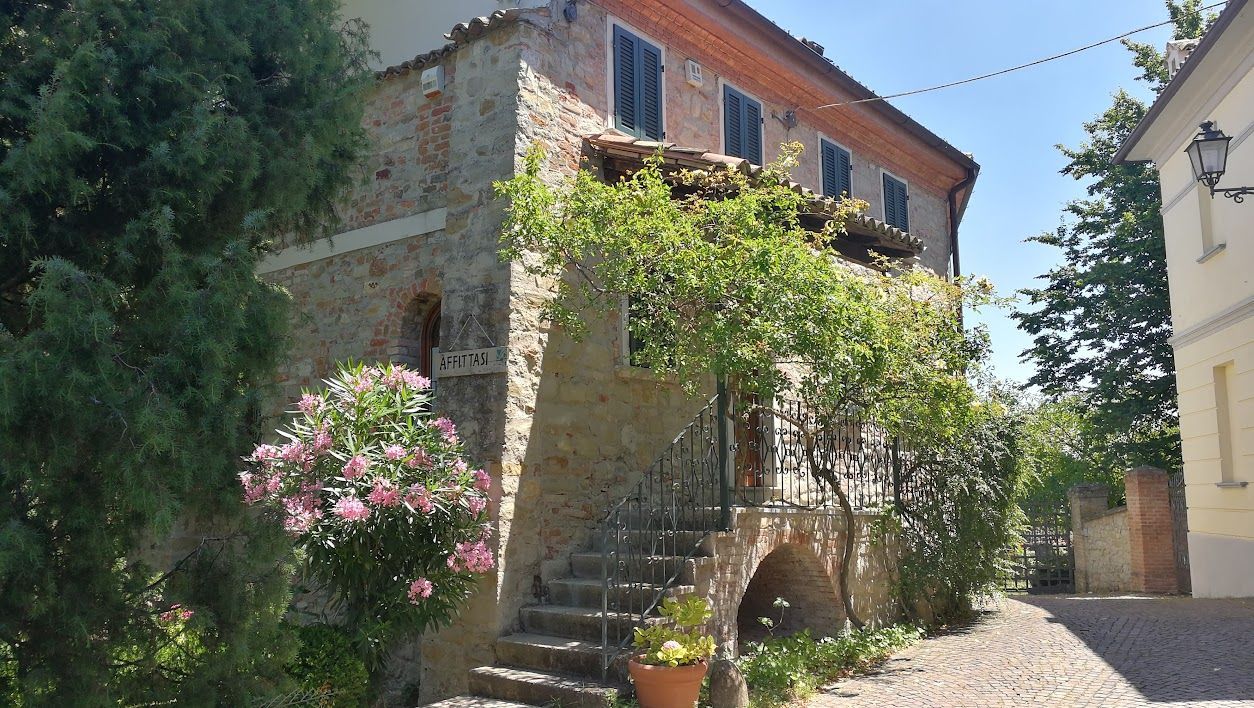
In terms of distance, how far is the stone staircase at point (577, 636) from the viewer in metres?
6.26

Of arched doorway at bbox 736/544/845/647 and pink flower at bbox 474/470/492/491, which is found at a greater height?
pink flower at bbox 474/470/492/491

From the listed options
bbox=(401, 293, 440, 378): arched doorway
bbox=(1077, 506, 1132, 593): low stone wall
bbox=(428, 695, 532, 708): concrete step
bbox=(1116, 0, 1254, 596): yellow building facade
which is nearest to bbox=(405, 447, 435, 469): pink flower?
bbox=(428, 695, 532, 708): concrete step

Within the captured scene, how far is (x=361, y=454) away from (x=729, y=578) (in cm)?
310

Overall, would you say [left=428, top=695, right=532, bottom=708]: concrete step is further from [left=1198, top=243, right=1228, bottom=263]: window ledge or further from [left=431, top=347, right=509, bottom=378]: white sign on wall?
[left=1198, top=243, right=1228, bottom=263]: window ledge

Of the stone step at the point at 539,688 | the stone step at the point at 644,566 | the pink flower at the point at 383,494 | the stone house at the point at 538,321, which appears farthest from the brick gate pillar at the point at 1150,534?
the pink flower at the point at 383,494

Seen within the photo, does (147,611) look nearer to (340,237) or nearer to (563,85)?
(340,237)

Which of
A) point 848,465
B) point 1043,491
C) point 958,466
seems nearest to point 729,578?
point 848,465

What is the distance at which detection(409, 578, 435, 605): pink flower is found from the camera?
6.01m

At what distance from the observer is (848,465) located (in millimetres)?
9078

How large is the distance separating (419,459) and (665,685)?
2.13 metres

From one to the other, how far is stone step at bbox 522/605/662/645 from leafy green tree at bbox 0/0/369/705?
219cm

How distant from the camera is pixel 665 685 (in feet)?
18.9

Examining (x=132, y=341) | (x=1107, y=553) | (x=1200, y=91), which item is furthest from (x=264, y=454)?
(x=1107, y=553)

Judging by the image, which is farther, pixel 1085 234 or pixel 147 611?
pixel 1085 234
